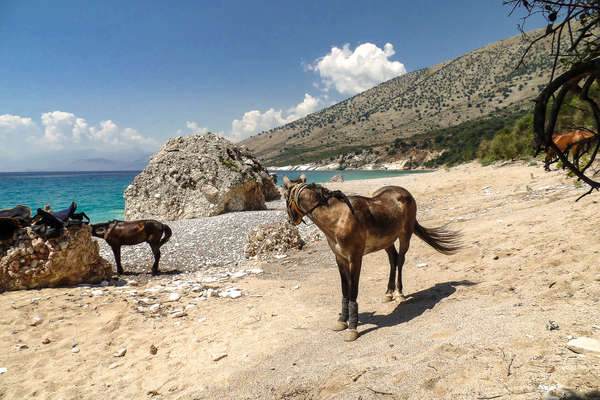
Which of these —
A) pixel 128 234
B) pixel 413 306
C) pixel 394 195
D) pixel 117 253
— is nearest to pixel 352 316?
pixel 413 306

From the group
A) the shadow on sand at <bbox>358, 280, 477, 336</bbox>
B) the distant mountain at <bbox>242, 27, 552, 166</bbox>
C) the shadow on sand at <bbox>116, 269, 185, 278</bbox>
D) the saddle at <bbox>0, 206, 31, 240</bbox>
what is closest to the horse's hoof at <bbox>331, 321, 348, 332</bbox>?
the shadow on sand at <bbox>358, 280, 477, 336</bbox>

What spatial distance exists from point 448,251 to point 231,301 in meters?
4.63

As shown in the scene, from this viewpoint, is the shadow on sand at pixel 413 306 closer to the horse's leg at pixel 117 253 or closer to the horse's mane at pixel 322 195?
the horse's mane at pixel 322 195

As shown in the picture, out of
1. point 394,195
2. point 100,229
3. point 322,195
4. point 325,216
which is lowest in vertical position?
point 100,229

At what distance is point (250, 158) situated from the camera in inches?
901

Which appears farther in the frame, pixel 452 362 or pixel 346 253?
pixel 346 253

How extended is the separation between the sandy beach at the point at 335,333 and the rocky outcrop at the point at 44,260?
471mm

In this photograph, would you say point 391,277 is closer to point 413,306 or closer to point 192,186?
point 413,306

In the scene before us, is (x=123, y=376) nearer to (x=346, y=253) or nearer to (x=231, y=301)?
(x=231, y=301)

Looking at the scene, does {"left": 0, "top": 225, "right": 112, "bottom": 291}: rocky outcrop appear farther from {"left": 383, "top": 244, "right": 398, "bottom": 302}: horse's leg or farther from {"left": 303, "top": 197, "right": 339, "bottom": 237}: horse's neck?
{"left": 383, "top": 244, "right": 398, "bottom": 302}: horse's leg

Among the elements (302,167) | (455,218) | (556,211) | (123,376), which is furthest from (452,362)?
(302,167)

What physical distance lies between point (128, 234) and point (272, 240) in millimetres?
4266

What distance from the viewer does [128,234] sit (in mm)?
8844

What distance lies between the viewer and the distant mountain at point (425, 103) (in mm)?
89750
